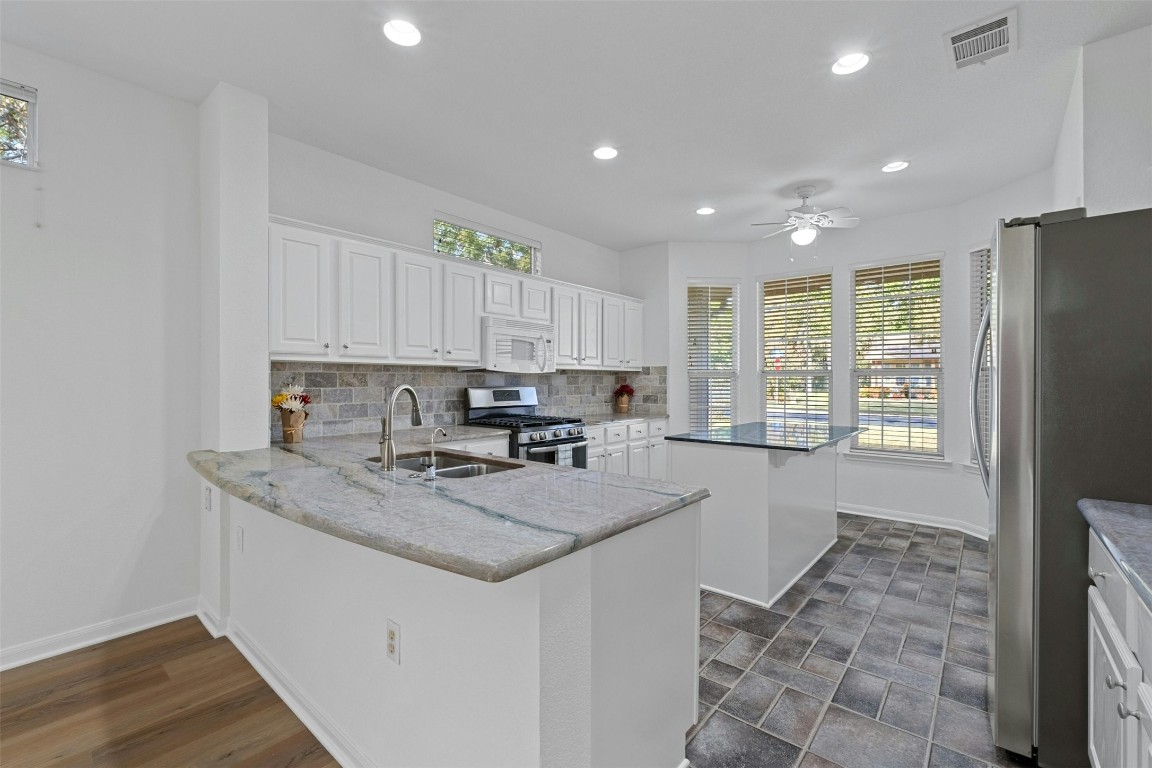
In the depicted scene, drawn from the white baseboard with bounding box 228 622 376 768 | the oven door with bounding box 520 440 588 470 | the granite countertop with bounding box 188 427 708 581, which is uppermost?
the granite countertop with bounding box 188 427 708 581

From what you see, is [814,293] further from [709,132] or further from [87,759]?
[87,759]

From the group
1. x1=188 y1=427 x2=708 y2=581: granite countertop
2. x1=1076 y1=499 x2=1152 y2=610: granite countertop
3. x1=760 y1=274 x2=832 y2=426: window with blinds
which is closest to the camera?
x1=1076 y1=499 x2=1152 y2=610: granite countertop

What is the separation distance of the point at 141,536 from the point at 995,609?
12.7ft

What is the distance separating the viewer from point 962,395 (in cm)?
456

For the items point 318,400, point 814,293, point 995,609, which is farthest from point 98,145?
point 814,293

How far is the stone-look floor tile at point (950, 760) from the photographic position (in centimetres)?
175

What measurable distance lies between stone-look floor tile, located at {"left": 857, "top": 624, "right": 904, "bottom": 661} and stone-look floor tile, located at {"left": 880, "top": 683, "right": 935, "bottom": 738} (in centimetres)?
27

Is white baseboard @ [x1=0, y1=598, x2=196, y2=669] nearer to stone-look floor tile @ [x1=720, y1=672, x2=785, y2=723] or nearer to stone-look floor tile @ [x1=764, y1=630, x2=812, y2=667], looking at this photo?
stone-look floor tile @ [x1=720, y1=672, x2=785, y2=723]

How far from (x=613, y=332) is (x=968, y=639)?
3860 mm

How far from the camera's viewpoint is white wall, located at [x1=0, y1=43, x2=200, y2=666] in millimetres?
2316

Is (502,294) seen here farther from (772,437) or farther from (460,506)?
(460,506)

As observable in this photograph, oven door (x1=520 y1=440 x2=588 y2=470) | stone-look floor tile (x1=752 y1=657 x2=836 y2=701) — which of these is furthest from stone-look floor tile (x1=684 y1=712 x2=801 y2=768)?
oven door (x1=520 y1=440 x2=588 y2=470)

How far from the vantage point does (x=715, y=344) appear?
5.89m

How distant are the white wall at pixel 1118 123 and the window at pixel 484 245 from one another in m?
3.67
